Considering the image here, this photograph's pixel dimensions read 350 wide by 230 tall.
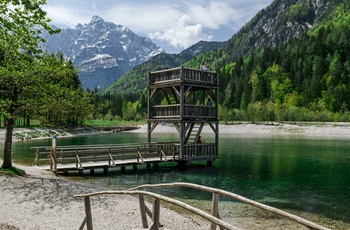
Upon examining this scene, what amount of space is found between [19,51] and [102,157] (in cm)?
1163

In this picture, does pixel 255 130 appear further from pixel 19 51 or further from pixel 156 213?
pixel 156 213

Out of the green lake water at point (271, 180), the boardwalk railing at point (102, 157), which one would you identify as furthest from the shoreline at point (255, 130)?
the green lake water at point (271, 180)

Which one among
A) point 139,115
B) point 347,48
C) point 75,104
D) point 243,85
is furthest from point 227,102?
point 75,104

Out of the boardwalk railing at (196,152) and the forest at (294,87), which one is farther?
the forest at (294,87)

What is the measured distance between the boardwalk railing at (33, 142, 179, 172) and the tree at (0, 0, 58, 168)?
194 inches

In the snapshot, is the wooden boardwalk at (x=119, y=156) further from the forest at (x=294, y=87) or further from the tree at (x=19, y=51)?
the forest at (x=294, y=87)

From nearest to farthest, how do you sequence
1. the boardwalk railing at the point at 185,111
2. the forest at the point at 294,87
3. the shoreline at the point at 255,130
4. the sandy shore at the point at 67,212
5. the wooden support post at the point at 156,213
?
the wooden support post at the point at 156,213
the sandy shore at the point at 67,212
the boardwalk railing at the point at 185,111
the shoreline at the point at 255,130
the forest at the point at 294,87

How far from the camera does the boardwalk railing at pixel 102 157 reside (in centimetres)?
2693

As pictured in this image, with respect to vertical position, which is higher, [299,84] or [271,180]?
[299,84]

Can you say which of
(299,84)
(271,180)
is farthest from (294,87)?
(271,180)

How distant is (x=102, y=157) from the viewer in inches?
1147

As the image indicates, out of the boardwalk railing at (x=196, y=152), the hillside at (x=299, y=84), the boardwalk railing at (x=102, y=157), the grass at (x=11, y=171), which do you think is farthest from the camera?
the hillside at (x=299, y=84)

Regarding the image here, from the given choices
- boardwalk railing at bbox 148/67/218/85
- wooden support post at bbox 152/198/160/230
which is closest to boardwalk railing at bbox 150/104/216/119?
boardwalk railing at bbox 148/67/218/85

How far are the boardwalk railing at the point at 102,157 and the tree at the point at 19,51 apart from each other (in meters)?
4.93
